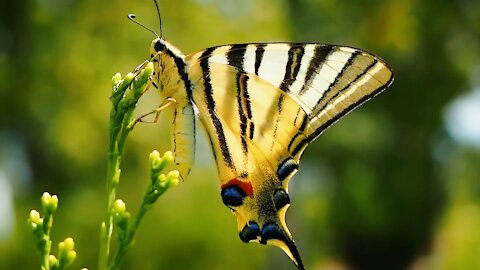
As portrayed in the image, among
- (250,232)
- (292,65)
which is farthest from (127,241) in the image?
(292,65)

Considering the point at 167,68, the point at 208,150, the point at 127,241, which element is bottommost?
the point at 208,150

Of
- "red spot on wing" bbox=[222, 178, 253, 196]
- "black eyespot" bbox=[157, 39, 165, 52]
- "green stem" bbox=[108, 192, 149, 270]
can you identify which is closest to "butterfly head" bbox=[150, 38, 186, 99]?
"black eyespot" bbox=[157, 39, 165, 52]

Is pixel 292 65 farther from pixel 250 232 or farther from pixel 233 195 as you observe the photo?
pixel 250 232

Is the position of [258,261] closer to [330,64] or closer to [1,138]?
[1,138]

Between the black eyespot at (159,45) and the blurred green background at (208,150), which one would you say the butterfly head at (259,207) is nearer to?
the black eyespot at (159,45)

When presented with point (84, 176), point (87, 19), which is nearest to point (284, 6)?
point (87, 19)

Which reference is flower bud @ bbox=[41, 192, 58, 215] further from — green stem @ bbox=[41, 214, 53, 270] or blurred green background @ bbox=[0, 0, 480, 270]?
blurred green background @ bbox=[0, 0, 480, 270]

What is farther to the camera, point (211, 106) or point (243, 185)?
point (211, 106)
